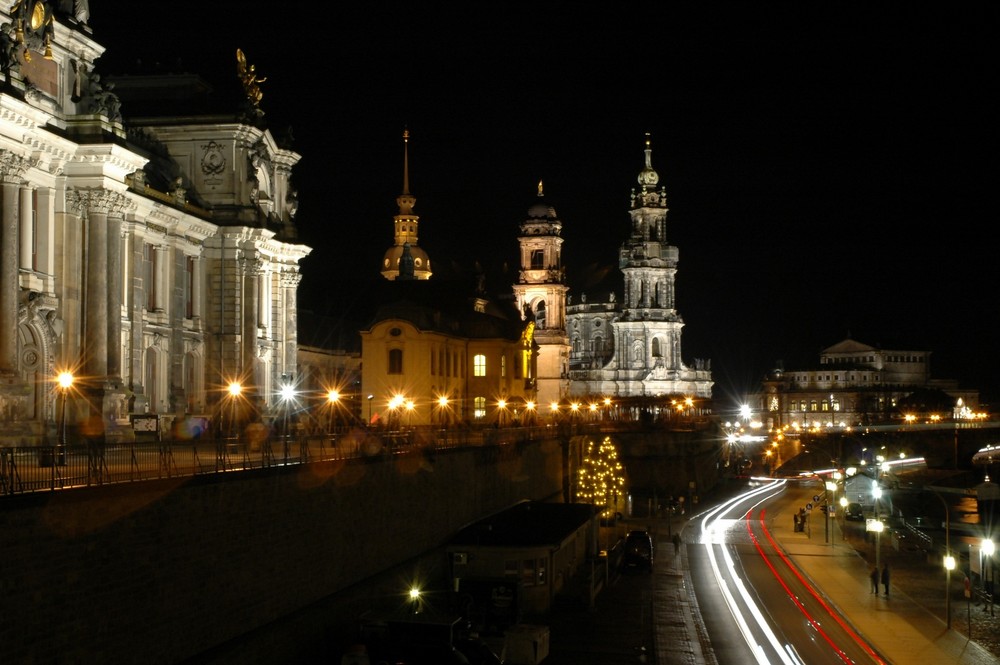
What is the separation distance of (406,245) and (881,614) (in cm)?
8480

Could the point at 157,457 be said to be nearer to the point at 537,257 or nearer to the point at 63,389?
the point at 63,389

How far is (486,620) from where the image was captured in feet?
130

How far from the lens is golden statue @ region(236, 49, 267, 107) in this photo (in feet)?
177

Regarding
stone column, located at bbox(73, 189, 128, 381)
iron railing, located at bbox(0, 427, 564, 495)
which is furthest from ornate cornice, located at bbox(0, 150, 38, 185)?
iron railing, located at bbox(0, 427, 564, 495)

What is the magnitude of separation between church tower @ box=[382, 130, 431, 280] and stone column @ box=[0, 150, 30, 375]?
280 ft

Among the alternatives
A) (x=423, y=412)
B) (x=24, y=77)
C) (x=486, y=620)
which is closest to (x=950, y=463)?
(x=423, y=412)

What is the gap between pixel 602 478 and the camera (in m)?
78.7

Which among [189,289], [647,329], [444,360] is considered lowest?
[444,360]

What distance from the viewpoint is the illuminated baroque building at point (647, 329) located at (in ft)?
475

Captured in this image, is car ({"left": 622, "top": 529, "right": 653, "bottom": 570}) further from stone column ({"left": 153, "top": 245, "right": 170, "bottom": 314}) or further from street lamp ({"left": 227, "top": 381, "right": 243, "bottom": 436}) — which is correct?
stone column ({"left": 153, "top": 245, "right": 170, "bottom": 314})

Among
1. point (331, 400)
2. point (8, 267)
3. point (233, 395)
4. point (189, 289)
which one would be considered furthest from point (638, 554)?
point (8, 267)

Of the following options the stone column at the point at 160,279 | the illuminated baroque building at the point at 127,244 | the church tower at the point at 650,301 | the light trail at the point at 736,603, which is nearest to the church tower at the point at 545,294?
the church tower at the point at 650,301

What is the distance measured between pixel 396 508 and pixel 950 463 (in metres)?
120

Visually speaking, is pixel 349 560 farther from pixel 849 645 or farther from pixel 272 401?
pixel 272 401
